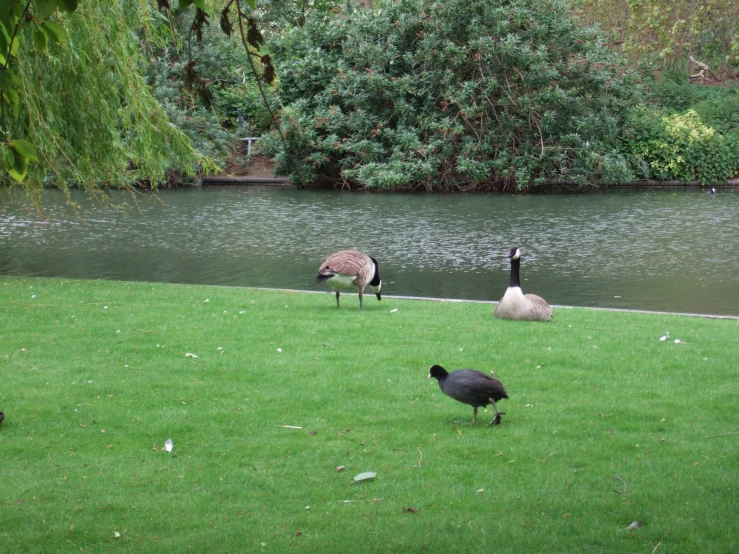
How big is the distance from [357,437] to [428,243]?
12948 millimetres

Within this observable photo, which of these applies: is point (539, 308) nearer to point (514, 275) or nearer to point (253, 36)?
point (514, 275)

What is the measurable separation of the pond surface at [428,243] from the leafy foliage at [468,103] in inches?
53.6

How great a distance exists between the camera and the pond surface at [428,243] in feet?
48.0

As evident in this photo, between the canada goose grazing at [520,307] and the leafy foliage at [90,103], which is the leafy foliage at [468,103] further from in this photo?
the canada goose grazing at [520,307]

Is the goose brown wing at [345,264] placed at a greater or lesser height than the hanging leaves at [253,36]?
lesser

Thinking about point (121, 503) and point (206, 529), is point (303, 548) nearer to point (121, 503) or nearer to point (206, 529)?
point (206, 529)

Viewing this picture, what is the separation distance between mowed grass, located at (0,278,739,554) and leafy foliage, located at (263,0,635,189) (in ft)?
60.4

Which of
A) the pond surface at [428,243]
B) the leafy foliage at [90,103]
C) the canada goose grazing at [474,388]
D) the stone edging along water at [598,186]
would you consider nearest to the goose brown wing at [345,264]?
the leafy foliage at [90,103]

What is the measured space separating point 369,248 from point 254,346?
9.79 meters

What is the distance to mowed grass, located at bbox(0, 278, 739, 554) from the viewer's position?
438cm

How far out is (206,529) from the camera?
14.4 feet

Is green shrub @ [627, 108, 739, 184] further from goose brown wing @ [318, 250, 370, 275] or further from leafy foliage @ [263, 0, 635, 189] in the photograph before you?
goose brown wing @ [318, 250, 370, 275]

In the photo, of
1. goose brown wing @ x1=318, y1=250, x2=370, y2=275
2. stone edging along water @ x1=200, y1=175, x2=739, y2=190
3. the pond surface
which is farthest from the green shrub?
goose brown wing @ x1=318, y1=250, x2=370, y2=275

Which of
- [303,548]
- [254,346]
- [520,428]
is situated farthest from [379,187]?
[303,548]
